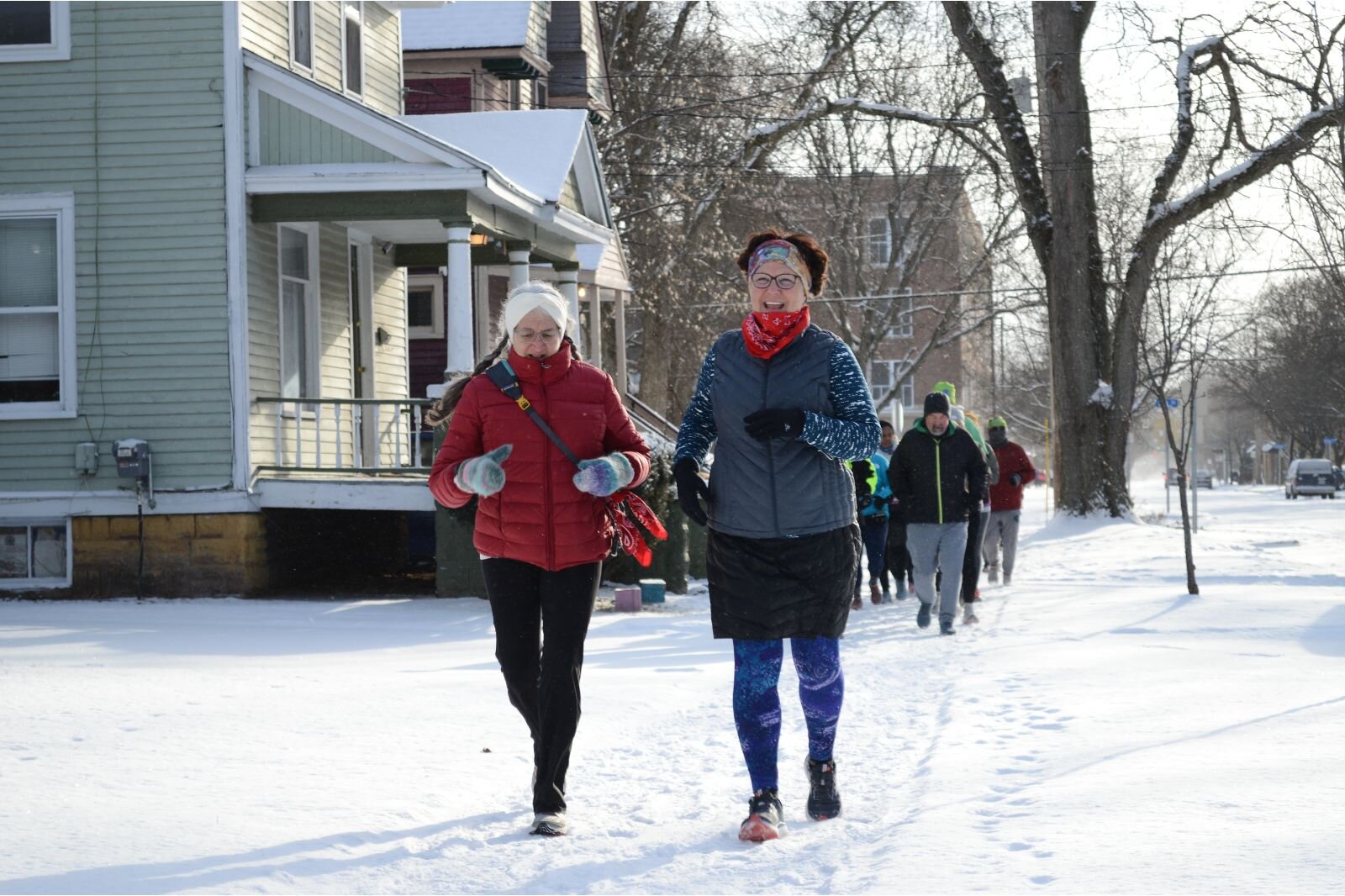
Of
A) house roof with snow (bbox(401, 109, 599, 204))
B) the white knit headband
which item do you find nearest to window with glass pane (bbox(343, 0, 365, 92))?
house roof with snow (bbox(401, 109, 599, 204))

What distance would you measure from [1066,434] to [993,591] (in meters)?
→ 10.7

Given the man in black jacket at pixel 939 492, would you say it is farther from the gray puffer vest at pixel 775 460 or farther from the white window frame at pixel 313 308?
the white window frame at pixel 313 308

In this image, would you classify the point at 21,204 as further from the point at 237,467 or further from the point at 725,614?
the point at 725,614

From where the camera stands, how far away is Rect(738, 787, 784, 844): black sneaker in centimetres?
529

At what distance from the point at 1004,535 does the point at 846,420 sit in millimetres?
11405

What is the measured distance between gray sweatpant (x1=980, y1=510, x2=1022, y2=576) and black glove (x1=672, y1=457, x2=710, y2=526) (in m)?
11.2

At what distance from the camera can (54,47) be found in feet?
48.2

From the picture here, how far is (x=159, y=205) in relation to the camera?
1462 centimetres

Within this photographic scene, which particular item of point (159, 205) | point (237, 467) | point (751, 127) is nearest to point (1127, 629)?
point (237, 467)

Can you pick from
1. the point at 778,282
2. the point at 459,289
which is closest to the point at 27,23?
the point at 459,289

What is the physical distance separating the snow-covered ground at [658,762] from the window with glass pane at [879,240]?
30.5m

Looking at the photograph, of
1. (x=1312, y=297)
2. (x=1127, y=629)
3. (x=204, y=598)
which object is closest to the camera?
(x=1127, y=629)

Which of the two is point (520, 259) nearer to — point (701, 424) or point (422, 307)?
point (422, 307)

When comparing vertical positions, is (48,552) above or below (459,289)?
below
